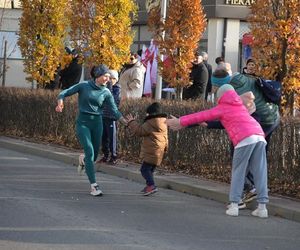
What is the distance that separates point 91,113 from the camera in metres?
9.59

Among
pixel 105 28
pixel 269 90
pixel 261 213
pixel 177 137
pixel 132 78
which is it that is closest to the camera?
pixel 261 213

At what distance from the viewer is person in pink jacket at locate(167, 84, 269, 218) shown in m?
8.33

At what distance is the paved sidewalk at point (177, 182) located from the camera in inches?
340

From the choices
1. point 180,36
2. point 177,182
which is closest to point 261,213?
point 177,182

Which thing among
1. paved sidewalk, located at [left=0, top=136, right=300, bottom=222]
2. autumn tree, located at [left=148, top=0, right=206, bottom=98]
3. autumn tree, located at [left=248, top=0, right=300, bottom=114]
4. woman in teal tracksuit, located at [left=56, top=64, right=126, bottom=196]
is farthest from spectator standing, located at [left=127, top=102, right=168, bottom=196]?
autumn tree, located at [left=148, top=0, right=206, bottom=98]

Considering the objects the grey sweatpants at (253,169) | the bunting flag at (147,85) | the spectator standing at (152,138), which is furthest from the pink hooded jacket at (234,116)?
the bunting flag at (147,85)

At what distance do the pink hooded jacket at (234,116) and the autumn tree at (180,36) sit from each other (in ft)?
19.4

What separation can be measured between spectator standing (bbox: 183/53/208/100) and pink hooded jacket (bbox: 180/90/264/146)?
20.6 feet

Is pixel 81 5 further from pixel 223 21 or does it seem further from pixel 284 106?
pixel 223 21

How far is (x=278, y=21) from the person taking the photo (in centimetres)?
1029

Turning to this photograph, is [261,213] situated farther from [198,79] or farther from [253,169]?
[198,79]

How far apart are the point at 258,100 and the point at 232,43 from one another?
54.9 ft

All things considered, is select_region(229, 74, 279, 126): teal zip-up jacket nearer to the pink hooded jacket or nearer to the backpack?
the backpack

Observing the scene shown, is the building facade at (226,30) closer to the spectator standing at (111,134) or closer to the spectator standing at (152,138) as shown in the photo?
the spectator standing at (111,134)
